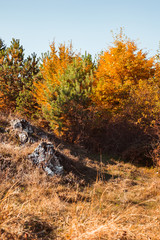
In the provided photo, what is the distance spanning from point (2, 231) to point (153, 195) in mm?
5107

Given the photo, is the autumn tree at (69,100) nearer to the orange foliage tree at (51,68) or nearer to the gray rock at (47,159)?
the orange foliage tree at (51,68)

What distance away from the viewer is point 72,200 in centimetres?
458

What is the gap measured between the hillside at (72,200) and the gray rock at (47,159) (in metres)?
0.21

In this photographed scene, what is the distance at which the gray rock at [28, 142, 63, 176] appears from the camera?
20.4ft

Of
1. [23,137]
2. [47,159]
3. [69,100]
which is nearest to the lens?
[47,159]

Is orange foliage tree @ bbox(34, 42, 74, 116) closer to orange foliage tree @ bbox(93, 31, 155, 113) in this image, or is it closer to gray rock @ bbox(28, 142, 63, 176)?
orange foliage tree @ bbox(93, 31, 155, 113)

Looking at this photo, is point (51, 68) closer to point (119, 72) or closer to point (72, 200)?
point (119, 72)

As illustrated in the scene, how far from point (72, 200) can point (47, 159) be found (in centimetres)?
214

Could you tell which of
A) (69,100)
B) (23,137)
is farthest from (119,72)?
(23,137)

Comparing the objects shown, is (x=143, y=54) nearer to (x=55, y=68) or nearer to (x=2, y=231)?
(x=55, y=68)

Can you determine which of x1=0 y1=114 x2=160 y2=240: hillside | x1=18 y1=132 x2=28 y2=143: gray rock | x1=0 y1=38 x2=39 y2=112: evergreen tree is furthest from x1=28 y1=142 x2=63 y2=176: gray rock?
x1=0 y1=38 x2=39 y2=112: evergreen tree

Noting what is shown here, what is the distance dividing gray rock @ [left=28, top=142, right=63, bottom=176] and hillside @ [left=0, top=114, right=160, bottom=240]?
0.21 metres

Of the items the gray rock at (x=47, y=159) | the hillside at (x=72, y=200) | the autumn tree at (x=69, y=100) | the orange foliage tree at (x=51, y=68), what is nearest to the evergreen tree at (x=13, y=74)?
the orange foliage tree at (x=51, y=68)

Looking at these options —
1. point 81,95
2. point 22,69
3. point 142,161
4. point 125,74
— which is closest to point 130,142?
point 142,161
